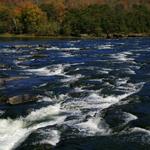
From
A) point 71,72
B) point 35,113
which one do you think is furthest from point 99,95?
point 71,72

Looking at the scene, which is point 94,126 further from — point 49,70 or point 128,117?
point 49,70

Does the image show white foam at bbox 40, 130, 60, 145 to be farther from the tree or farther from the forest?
the tree

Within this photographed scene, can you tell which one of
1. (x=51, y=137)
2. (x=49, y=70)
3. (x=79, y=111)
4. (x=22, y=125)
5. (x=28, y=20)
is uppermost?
(x=51, y=137)

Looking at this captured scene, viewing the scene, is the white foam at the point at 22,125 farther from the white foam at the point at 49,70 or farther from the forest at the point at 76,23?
the forest at the point at 76,23

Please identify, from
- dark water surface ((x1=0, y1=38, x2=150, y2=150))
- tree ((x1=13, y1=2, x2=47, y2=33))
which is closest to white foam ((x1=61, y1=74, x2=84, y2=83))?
dark water surface ((x1=0, y1=38, x2=150, y2=150))

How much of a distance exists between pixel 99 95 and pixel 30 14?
9616 centimetres

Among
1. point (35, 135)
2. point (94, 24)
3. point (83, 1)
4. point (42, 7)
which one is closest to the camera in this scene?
point (35, 135)

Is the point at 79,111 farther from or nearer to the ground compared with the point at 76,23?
farther from the ground

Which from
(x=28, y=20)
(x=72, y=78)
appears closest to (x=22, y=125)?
(x=72, y=78)

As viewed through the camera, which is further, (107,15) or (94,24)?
(107,15)

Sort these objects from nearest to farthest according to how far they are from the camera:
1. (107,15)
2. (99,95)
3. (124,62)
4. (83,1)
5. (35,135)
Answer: (35,135) → (99,95) → (124,62) → (107,15) → (83,1)

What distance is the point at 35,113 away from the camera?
21.7m

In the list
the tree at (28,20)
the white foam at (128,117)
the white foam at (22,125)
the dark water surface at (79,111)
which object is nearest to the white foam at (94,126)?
the dark water surface at (79,111)

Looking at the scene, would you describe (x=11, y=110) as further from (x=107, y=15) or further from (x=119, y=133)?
(x=107, y=15)
